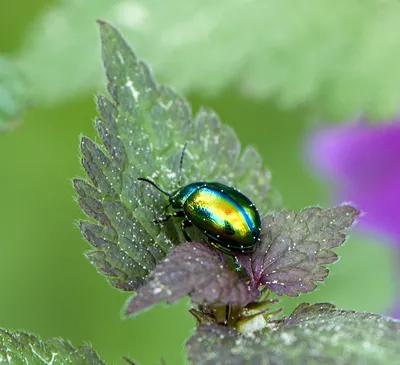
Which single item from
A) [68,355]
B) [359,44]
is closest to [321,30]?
[359,44]

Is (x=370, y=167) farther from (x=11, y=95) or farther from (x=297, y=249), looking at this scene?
(x=297, y=249)

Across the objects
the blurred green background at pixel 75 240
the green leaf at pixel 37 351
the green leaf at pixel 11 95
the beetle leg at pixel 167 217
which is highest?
the blurred green background at pixel 75 240

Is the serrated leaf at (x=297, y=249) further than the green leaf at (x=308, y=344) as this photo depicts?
Yes

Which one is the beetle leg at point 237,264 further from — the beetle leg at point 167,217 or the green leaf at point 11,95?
the green leaf at point 11,95

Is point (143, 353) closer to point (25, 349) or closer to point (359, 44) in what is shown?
point (359, 44)

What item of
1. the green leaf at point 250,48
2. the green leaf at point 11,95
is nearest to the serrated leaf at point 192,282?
the green leaf at point 11,95

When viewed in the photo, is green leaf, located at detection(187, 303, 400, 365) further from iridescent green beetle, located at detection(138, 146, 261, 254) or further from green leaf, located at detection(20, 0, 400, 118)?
green leaf, located at detection(20, 0, 400, 118)

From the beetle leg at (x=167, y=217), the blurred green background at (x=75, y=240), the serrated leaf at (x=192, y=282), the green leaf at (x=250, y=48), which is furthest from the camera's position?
the blurred green background at (x=75, y=240)
